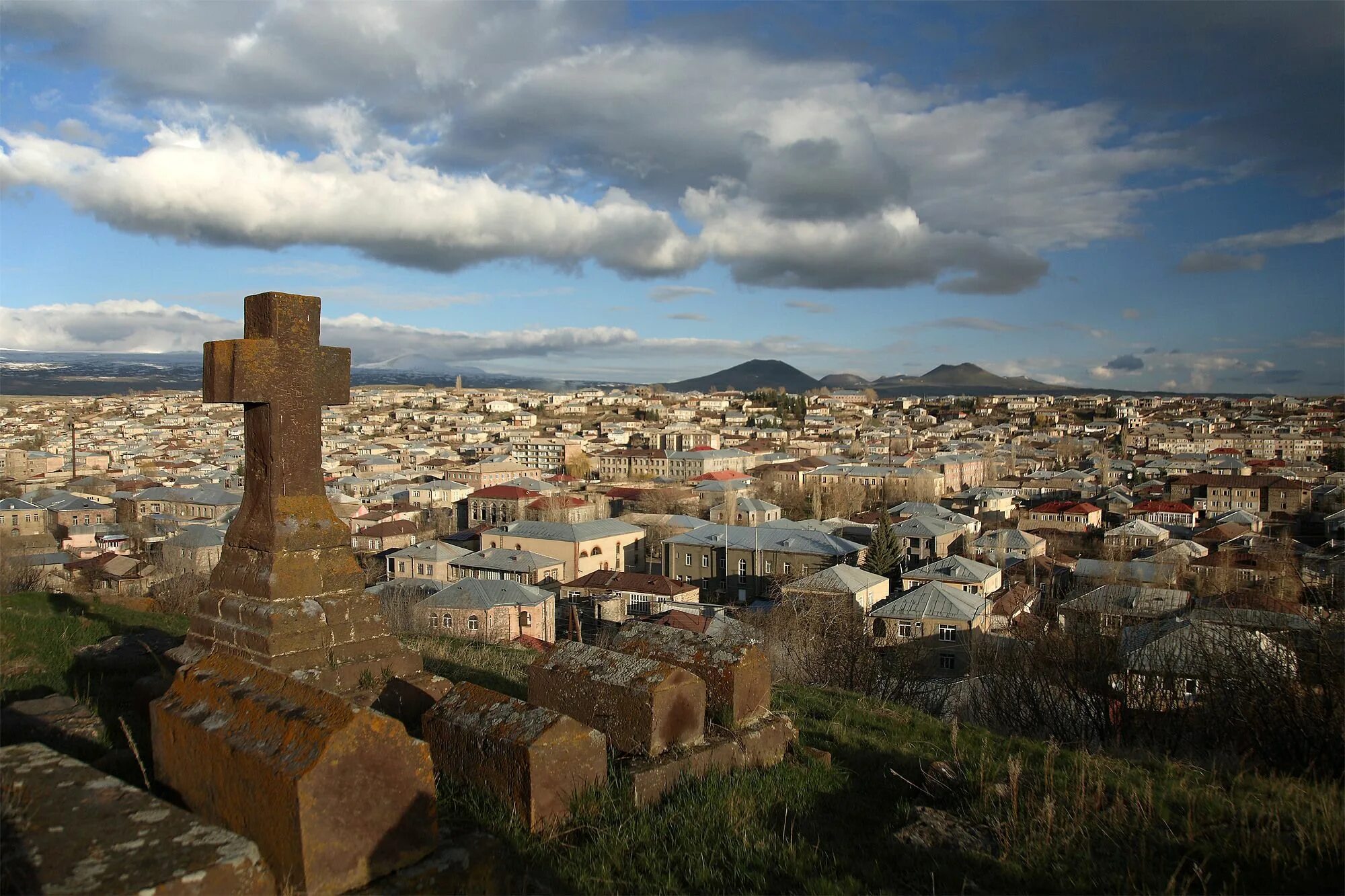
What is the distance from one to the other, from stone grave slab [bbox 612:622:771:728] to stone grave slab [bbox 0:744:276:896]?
2357 mm

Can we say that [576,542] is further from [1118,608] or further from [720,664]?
[720,664]

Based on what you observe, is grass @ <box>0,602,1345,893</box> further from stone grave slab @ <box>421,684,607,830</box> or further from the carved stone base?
the carved stone base

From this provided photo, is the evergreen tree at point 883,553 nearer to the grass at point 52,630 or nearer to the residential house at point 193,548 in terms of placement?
the residential house at point 193,548

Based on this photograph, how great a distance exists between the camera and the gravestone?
4.63m

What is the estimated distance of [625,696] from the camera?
4.17 m

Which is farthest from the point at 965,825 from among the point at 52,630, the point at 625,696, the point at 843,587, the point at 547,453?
the point at 547,453

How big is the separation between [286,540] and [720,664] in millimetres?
2387

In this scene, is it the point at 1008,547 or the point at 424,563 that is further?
the point at 1008,547

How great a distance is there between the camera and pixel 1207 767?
177 inches

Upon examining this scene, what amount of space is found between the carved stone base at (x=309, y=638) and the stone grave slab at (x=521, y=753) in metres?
1.02

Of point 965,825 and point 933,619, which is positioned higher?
point 965,825

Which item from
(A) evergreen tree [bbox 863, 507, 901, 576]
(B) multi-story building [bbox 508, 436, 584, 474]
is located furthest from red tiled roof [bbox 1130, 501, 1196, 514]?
(B) multi-story building [bbox 508, 436, 584, 474]

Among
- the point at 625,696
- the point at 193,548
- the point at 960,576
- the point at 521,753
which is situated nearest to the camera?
the point at 521,753

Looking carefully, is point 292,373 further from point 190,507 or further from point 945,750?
point 190,507
